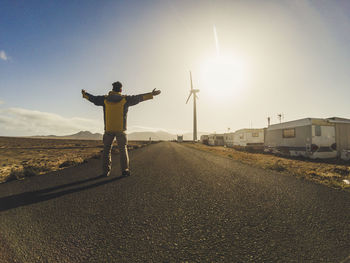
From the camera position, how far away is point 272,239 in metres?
1.48

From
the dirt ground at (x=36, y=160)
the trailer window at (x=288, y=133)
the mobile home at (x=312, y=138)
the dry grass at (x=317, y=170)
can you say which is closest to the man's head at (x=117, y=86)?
the dirt ground at (x=36, y=160)

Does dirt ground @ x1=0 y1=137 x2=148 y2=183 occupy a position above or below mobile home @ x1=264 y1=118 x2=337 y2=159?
below

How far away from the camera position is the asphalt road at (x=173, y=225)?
1273 millimetres

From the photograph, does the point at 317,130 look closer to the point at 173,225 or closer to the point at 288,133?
the point at 288,133

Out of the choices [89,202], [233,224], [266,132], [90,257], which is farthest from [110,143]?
[266,132]

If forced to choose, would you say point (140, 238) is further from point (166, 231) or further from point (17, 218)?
point (17, 218)

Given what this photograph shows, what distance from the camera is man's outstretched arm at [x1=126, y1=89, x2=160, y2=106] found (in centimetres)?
441

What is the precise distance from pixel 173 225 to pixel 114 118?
329 centimetres

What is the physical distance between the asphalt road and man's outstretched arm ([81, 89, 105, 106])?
2459 mm

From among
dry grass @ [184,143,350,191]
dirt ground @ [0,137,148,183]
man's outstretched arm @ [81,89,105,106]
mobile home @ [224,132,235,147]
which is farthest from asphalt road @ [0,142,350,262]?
mobile home @ [224,132,235,147]

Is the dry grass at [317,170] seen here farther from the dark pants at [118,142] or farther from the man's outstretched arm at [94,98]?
the man's outstretched arm at [94,98]

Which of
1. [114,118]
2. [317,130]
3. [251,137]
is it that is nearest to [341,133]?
[317,130]

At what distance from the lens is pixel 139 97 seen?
453 centimetres

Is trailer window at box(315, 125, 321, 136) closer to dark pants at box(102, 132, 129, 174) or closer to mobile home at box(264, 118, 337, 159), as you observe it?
mobile home at box(264, 118, 337, 159)
